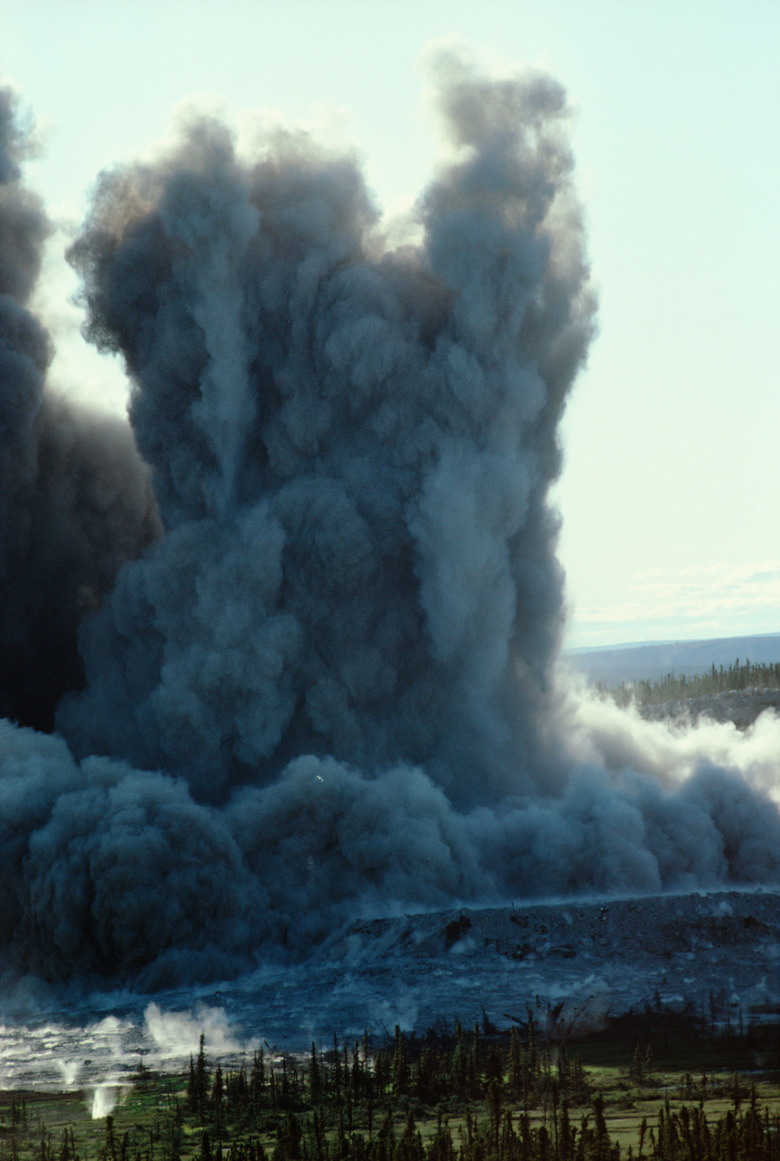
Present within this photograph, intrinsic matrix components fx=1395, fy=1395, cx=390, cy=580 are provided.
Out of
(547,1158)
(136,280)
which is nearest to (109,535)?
(136,280)

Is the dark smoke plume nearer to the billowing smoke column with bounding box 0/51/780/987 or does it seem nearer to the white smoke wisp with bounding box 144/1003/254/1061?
the billowing smoke column with bounding box 0/51/780/987

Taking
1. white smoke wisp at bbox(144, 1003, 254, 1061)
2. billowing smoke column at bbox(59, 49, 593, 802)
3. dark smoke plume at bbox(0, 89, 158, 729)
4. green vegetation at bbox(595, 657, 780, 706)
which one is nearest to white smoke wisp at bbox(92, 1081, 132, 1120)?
white smoke wisp at bbox(144, 1003, 254, 1061)

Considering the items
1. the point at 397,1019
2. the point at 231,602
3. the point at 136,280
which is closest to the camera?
the point at 397,1019

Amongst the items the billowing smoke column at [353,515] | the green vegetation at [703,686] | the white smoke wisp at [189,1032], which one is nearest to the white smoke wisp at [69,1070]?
the white smoke wisp at [189,1032]

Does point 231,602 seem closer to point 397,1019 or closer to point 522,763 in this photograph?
point 522,763

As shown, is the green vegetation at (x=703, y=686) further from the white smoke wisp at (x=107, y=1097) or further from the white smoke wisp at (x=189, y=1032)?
the white smoke wisp at (x=107, y=1097)

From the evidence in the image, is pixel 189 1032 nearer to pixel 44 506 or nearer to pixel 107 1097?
pixel 107 1097
